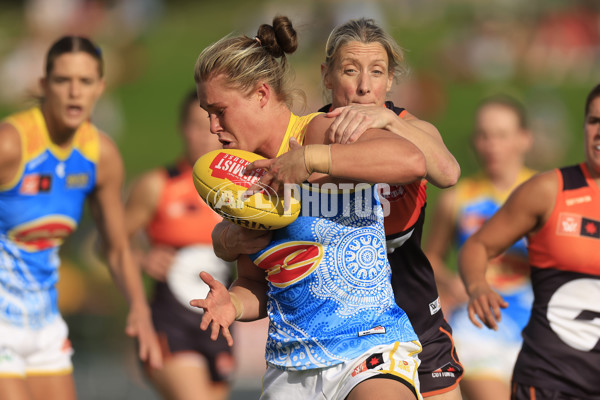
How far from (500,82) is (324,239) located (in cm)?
2683

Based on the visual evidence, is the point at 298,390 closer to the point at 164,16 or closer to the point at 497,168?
the point at 497,168

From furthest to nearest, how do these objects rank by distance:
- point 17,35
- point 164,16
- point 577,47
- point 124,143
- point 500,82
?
point 164,16, point 17,35, point 577,47, point 500,82, point 124,143

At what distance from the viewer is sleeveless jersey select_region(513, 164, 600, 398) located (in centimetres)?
458

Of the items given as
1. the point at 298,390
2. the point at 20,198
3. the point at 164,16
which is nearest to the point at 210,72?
the point at 298,390

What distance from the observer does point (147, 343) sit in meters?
5.93

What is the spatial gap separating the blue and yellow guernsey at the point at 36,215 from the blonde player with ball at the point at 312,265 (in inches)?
98.2

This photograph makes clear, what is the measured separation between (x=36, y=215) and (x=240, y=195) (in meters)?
2.79

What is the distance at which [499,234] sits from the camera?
4840 mm

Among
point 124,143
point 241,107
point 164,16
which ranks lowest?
point 124,143

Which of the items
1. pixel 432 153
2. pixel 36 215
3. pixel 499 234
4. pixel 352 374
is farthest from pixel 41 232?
pixel 432 153

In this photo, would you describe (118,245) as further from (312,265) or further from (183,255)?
(312,265)

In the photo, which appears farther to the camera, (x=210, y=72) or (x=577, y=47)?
(x=577, y=47)

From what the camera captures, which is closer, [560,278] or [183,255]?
[560,278]

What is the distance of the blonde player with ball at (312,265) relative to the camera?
341 centimetres
